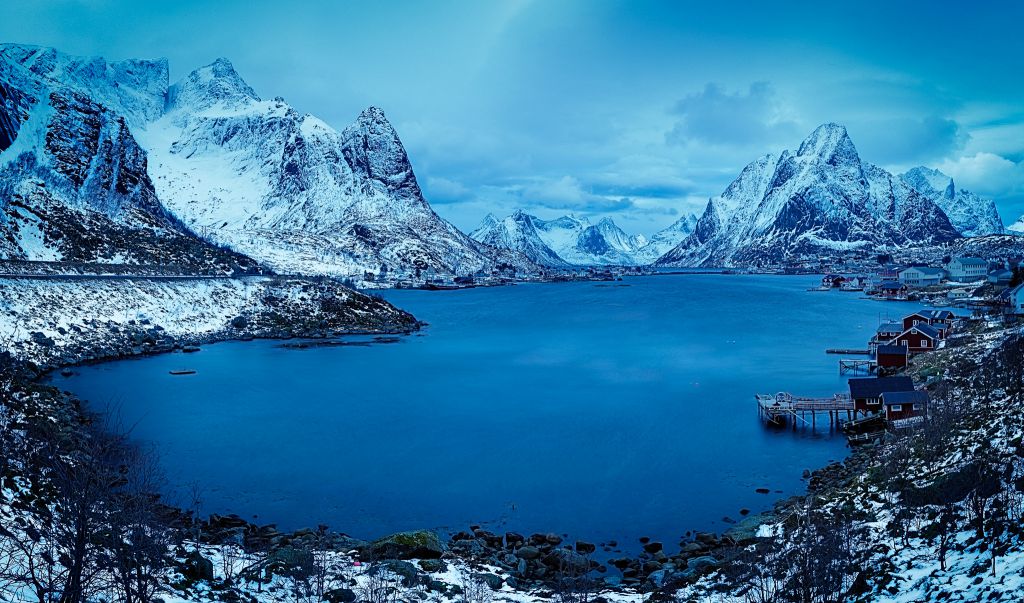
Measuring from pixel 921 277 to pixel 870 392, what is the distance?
124450mm

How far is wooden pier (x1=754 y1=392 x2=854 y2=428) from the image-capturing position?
38719mm

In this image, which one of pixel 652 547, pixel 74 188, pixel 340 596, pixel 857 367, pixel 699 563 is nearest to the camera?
pixel 340 596

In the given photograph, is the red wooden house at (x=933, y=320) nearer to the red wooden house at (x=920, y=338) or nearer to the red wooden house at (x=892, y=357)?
the red wooden house at (x=920, y=338)

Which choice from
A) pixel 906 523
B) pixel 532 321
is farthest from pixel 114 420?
pixel 532 321

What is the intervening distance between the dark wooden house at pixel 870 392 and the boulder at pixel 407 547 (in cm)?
2704

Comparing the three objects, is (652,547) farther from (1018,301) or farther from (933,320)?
(1018,301)

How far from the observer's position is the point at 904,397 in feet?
114

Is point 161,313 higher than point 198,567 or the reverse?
higher

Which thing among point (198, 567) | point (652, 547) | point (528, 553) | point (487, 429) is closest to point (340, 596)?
point (198, 567)

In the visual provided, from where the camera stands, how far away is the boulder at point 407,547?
20.6 meters

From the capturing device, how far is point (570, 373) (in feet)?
191

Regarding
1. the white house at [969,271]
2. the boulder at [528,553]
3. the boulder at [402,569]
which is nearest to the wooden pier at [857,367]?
the boulder at [528,553]

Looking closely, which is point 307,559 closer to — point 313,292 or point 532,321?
point 313,292

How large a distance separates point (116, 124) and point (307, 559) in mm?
125927
